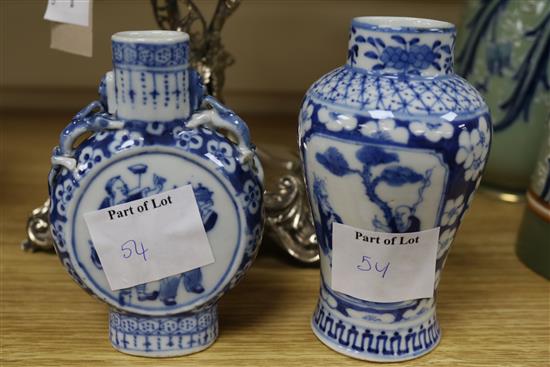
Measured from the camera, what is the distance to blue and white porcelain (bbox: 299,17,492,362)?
27.2 inches

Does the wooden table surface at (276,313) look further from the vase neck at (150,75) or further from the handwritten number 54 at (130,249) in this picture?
the vase neck at (150,75)

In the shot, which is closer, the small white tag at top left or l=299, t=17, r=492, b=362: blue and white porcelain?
l=299, t=17, r=492, b=362: blue and white porcelain

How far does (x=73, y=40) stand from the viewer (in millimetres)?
876

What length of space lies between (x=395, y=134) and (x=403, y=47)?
86 millimetres

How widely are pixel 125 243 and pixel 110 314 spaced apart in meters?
0.09

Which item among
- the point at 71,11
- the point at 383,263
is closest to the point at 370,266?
the point at 383,263

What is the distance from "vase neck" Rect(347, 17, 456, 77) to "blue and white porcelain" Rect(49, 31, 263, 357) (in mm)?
141

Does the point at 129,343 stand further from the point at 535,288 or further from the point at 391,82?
the point at 535,288

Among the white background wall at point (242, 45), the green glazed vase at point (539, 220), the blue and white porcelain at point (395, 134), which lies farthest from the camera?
the white background wall at point (242, 45)

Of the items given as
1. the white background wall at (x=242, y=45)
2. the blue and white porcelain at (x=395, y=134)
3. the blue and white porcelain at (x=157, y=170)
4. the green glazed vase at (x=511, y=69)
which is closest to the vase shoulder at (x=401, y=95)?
the blue and white porcelain at (x=395, y=134)

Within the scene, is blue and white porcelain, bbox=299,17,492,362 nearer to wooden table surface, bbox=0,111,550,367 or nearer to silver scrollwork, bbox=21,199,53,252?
wooden table surface, bbox=0,111,550,367

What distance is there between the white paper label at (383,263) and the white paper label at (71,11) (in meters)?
0.36

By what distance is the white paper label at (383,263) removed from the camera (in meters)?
0.74

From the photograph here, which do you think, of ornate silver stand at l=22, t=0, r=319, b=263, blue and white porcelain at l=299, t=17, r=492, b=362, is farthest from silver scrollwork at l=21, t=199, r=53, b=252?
blue and white porcelain at l=299, t=17, r=492, b=362
